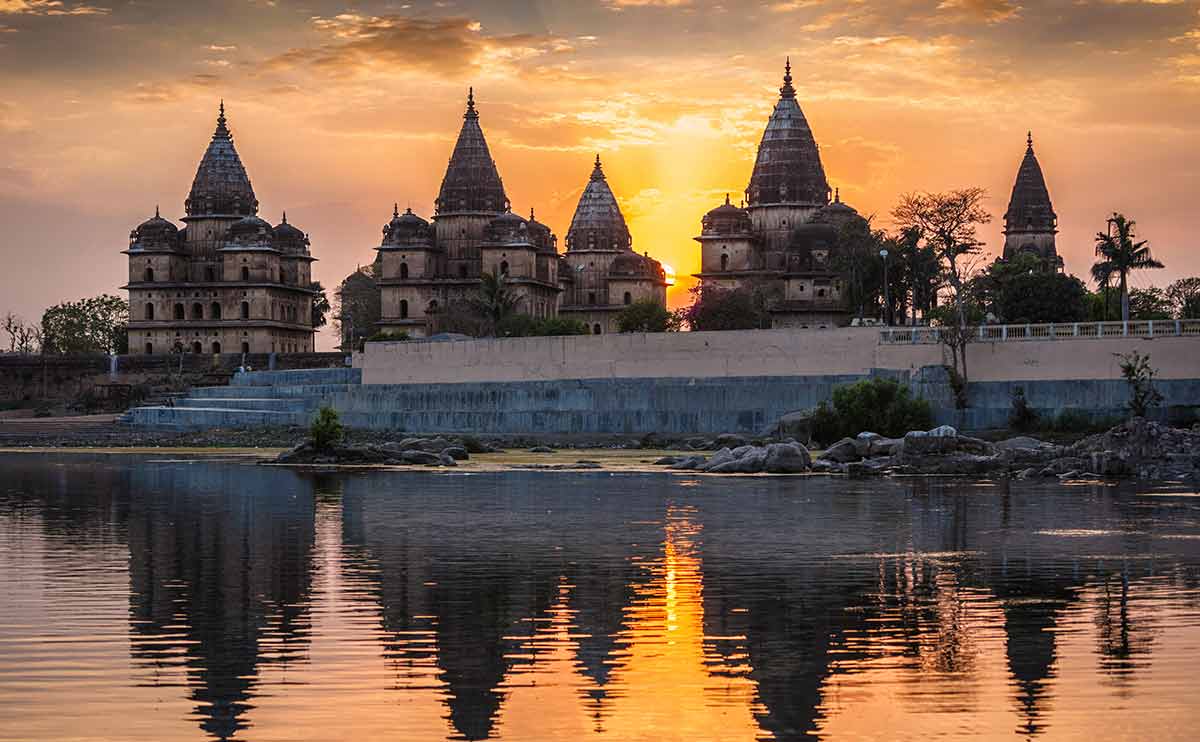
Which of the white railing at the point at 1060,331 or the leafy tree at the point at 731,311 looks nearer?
the white railing at the point at 1060,331

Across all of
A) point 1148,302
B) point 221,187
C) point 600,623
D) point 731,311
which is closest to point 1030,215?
point 1148,302

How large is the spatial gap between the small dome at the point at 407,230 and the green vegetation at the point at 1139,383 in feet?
231

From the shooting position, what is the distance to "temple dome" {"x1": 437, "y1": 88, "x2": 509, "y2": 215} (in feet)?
418

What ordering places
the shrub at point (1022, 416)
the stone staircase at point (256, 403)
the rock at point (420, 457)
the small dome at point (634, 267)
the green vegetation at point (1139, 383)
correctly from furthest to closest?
the small dome at point (634, 267) < the stone staircase at point (256, 403) < the shrub at point (1022, 416) < the green vegetation at point (1139, 383) < the rock at point (420, 457)

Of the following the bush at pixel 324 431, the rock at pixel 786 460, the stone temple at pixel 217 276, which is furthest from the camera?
the stone temple at pixel 217 276

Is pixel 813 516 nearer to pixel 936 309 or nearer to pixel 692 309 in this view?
pixel 936 309

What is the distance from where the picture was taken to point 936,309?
9975 centimetres

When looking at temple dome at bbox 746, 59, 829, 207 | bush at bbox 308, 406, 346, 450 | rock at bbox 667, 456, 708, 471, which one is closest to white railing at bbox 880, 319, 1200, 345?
rock at bbox 667, 456, 708, 471

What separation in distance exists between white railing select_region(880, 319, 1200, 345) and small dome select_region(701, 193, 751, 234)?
51518 millimetres

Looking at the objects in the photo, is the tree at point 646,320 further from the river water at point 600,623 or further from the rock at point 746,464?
the river water at point 600,623

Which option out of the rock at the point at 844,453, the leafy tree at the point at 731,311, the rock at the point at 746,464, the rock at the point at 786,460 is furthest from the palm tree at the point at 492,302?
the rock at the point at 786,460

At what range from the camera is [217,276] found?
130500 millimetres

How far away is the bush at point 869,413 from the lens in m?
64.0

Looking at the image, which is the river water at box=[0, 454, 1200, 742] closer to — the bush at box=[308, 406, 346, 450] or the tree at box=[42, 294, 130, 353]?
the bush at box=[308, 406, 346, 450]
